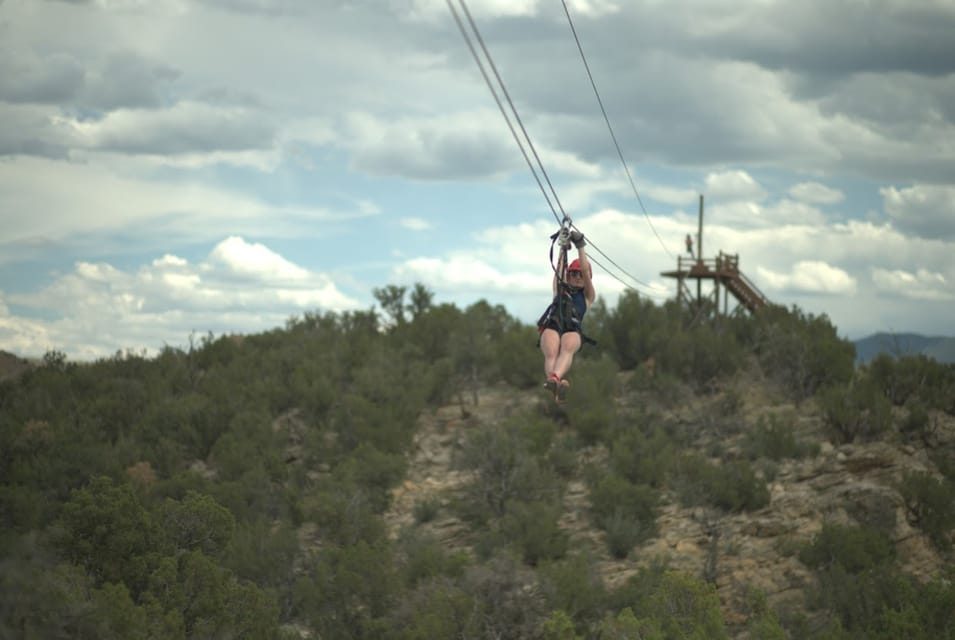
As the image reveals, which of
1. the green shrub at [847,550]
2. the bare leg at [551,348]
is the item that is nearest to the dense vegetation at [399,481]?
the green shrub at [847,550]

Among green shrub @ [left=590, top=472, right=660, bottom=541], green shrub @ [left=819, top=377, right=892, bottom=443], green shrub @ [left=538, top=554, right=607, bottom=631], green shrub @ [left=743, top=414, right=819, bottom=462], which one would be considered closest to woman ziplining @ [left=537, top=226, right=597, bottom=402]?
green shrub @ [left=538, top=554, right=607, bottom=631]

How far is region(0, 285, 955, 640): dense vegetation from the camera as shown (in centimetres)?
2761

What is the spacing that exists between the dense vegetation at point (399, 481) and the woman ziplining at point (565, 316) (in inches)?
420

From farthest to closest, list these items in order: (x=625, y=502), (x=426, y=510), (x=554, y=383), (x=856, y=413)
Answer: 1. (x=856, y=413)
2. (x=426, y=510)
3. (x=625, y=502)
4. (x=554, y=383)

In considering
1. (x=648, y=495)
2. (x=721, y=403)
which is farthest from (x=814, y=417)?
(x=648, y=495)

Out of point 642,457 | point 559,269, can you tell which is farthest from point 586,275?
point 642,457

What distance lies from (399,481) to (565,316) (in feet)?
89.0

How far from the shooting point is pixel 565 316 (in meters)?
16.3

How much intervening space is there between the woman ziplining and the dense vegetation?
35.0ft

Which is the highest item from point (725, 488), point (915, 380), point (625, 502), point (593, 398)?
point (915, 380)

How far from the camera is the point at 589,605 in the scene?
3269 cm

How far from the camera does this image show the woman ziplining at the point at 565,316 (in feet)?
52.2

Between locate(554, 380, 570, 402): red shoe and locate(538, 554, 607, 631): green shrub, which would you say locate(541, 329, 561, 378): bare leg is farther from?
locate(538, 554, 607, 631): green shrub

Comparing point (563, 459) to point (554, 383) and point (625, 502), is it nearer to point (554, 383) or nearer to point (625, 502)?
point (625, 502)
